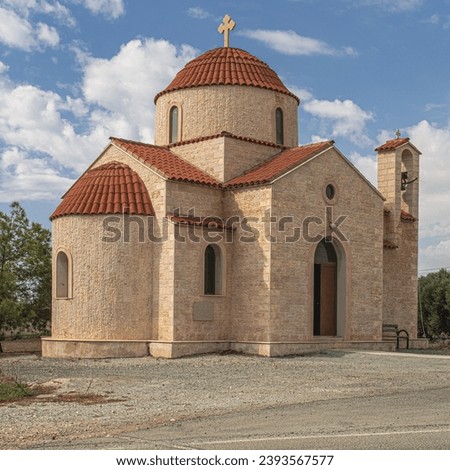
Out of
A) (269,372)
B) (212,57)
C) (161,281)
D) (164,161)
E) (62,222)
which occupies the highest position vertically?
(212,57)

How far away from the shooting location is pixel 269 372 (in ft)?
57.7

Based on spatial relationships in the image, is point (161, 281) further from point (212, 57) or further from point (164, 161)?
point (212, 57)

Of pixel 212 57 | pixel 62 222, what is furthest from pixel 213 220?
pixel 212 57

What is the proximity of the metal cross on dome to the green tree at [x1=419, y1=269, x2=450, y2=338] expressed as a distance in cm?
2049

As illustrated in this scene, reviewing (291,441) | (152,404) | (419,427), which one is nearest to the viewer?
(291,441)

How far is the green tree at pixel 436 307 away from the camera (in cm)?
4134

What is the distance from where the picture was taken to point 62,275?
2284 centimetres

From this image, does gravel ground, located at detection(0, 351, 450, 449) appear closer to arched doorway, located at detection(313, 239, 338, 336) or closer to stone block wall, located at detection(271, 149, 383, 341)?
stone block wall, located at detection(271, 149, 383, 341)

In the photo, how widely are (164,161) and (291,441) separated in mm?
15482

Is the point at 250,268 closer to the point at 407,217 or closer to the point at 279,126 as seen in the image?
the point at 279,126

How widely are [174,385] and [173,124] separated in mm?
12360

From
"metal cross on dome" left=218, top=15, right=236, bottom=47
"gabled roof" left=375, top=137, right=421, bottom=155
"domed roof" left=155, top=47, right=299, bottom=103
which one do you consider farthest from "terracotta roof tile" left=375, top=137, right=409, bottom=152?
"metal cross on dome" left=218, top=15, right=236, bottom=47

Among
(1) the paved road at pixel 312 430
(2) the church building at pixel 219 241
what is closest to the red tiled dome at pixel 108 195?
(2) the church building at pixel 219 241

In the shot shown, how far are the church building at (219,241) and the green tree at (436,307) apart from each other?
1715 centimetres
